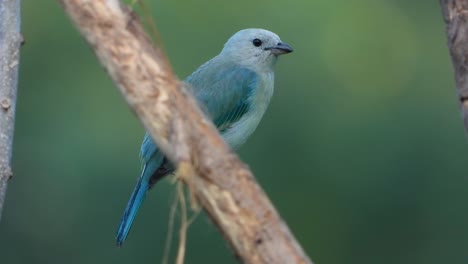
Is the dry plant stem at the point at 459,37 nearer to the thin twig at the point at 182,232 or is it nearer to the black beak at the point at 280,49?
the thin twig at the point at 182,232

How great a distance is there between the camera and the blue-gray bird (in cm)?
534

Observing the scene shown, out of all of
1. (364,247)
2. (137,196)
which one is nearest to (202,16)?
(364,247)

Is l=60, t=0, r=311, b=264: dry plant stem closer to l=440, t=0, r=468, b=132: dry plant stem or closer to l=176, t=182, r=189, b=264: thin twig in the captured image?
l=176, t=182, r=189, b=264: thin twig

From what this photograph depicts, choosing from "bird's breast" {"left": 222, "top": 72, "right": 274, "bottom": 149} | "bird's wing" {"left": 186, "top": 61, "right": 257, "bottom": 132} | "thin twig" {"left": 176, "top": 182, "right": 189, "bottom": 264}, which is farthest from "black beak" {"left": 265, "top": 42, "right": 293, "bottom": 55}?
"thin twig" {"left": 176, "top": 182, "right": 189, "bottom": 264}

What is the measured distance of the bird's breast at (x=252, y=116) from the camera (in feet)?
18.2

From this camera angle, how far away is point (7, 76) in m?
3.60

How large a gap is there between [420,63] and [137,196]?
363cm

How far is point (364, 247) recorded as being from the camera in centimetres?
780

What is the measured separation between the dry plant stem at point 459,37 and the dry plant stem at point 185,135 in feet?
3.37

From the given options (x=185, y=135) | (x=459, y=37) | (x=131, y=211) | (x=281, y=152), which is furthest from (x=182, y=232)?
(x=281, y=152)

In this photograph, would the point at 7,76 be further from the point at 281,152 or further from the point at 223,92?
the point at 281,152

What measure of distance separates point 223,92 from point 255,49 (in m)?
0.40

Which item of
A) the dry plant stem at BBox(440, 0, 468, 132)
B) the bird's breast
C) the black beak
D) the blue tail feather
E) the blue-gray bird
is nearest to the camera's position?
the dry plant stem at BBox(440, 0, 468, 132)

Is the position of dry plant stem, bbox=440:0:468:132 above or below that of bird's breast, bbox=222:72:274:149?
above
